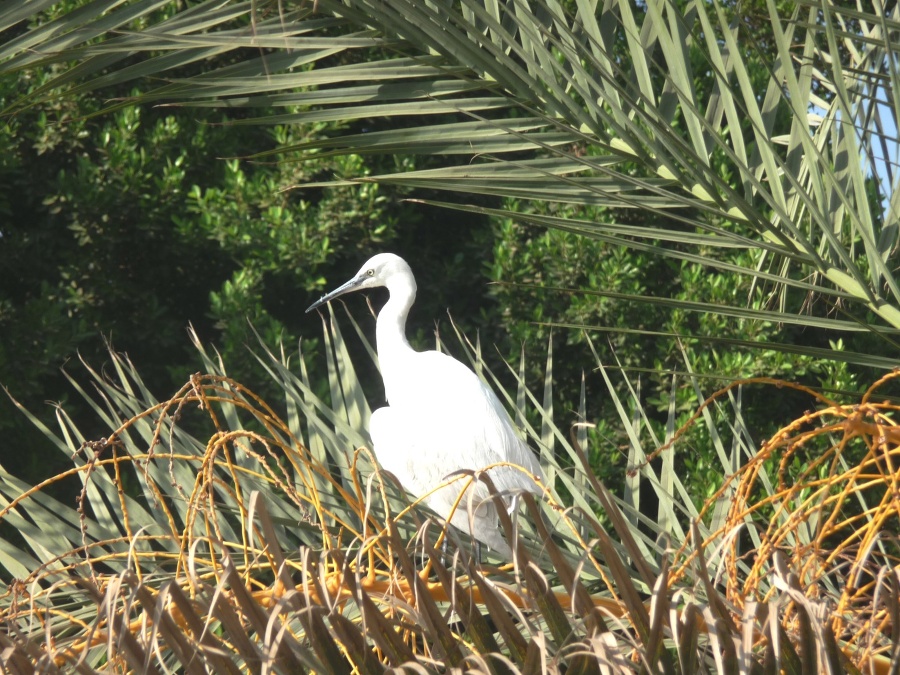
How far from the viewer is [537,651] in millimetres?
715

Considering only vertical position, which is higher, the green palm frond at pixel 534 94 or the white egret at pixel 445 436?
the green palm frond at pixel 534 94

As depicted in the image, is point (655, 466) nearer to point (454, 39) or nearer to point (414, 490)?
point (414, 490)

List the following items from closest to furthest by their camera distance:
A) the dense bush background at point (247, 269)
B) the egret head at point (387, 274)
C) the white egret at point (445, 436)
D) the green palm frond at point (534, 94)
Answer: the green palm frond at point (534, 94)
the white egret at point (445, 436)
the egret head at point (387, 274)
the dense bush background at point (247, 269)

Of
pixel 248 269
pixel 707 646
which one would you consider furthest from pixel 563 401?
pixel 707 646

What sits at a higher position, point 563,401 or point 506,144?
point 506,144

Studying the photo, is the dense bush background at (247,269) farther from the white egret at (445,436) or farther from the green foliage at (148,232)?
the white egret at (445,436)

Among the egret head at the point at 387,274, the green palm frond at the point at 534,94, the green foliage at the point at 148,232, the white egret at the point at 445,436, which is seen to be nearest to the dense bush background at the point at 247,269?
the green foliage at the point at 148,232

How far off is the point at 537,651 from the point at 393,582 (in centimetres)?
18

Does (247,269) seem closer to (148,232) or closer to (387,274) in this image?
(148,232)

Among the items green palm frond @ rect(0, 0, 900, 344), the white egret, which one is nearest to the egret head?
the white egret

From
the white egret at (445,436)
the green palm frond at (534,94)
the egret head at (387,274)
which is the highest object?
the green palm frond at (534,94)

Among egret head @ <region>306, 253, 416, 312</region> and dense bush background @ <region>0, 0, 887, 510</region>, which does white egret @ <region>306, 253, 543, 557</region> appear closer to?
egret head @ <region>306, 253, 416, 312</region>

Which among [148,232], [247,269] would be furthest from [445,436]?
[148,232]

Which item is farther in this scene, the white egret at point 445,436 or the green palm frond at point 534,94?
the white egret at point 445,436
